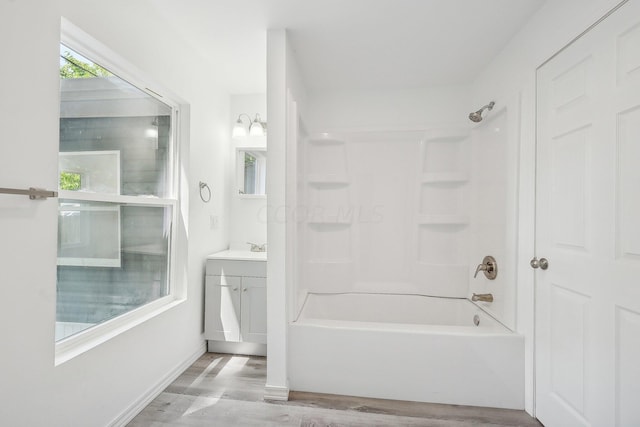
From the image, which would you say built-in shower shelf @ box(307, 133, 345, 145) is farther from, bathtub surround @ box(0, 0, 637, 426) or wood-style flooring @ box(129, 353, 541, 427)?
wood-style flooring @ box(129, 353, 541, 427)

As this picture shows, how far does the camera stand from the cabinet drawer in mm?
2422

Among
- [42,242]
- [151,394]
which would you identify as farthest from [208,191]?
[151,394]

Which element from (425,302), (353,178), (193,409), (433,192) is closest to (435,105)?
(433,192)

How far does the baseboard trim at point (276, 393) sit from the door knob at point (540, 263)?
1.66m

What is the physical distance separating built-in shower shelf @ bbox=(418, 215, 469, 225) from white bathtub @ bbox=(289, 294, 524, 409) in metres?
0.89

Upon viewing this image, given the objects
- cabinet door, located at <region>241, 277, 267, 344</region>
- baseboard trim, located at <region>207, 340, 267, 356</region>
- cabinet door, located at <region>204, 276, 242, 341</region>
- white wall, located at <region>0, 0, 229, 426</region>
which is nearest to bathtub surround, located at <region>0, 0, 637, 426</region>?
white wall, located at <region>0, 0, 229, 426</region>

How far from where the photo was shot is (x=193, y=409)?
5.78 feet

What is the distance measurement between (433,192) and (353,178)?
747mm

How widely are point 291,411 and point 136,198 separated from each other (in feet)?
5.28

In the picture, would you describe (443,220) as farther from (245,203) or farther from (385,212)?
(245,203)

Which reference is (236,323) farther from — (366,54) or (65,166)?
(366,54)

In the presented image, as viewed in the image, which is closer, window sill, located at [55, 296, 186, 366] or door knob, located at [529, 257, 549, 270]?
window sill, located at [55, 296, 186, 366]

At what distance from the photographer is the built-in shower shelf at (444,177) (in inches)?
103

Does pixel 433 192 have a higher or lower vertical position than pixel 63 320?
higher
